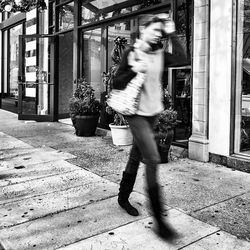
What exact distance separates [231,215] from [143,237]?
3.42 feet

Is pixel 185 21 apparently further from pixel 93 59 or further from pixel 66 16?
pixel 66 16

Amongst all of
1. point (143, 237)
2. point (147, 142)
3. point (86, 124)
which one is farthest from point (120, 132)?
point (147, 142)

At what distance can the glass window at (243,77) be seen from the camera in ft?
18.1

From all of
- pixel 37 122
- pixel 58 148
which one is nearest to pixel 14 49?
pixel 37 122

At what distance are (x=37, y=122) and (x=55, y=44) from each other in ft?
7.99

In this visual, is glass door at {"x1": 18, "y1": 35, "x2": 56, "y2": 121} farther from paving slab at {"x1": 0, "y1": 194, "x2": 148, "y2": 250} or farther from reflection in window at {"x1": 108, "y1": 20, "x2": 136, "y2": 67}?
paving slab at {"x1": 0, "y1": 194, "x2": 148, "y2": 250}

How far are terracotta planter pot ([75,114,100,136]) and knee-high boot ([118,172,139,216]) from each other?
4649 mm

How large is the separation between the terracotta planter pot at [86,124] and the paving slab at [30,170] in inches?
92.5

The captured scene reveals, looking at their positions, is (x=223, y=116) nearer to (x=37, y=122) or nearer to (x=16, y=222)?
(x=16, y=222)

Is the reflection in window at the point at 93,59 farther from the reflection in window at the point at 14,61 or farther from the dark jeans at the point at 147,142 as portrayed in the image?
the dark jeans at the point at 147,142

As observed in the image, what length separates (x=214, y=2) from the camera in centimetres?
560

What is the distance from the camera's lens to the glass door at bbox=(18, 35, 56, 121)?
434 inches

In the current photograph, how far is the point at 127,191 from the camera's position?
11.7 ft

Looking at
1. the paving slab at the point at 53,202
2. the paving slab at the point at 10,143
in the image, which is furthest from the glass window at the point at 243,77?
the paving slab at the point at 10,143
